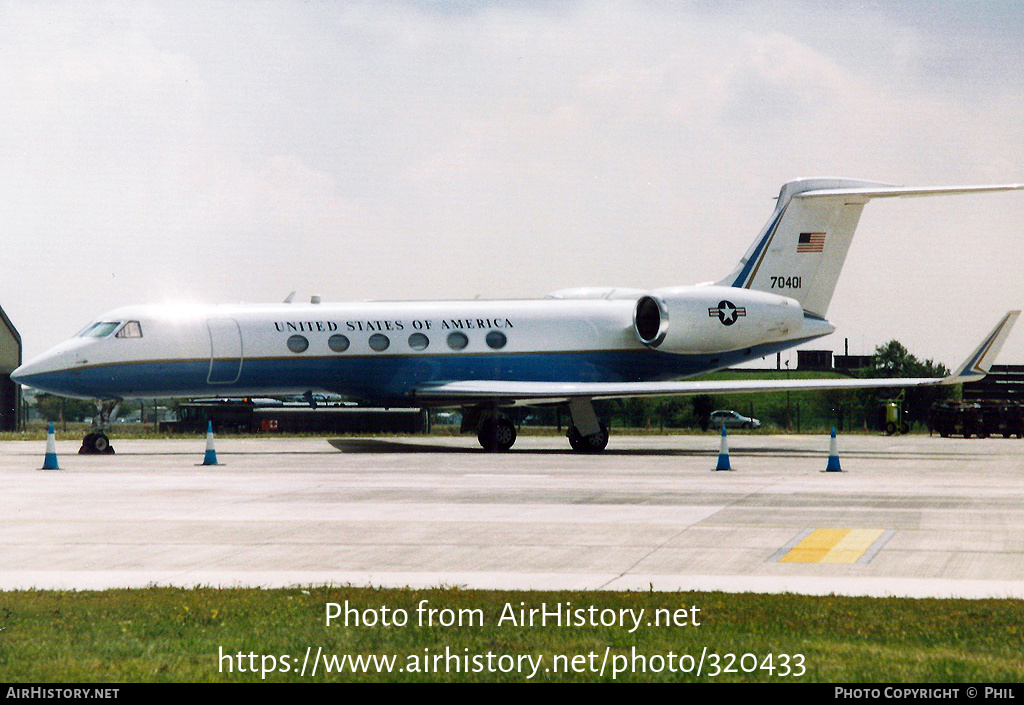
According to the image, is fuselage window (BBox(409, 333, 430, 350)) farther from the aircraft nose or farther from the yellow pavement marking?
the yellow pavement marking

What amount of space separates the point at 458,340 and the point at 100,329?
809cm

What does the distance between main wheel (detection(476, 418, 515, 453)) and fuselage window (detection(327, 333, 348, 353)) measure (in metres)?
3.71

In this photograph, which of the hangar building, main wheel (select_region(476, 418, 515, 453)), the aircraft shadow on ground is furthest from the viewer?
the hangar building

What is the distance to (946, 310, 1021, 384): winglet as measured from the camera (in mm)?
27594

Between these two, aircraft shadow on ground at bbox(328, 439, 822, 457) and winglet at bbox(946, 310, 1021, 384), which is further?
aircraft shadow on ground at bbox(328, 439, 822, 457)

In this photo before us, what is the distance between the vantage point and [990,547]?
1230 centimetres

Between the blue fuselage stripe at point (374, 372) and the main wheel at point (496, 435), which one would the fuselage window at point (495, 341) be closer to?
the blue fuselage stripe at point (374, 372)

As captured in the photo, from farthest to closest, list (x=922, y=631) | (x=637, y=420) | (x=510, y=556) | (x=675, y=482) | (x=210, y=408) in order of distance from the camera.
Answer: (x=637, y=420) → (x=210, y=408) → (x=675, y=482) → (x=510, y=556) → (x=922, y=631)

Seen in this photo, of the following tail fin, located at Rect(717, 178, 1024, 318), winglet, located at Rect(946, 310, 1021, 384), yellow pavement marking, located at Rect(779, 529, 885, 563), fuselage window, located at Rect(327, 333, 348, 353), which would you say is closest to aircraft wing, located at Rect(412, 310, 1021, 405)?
winglet, located at Rect(946, 310, 1021, 384)

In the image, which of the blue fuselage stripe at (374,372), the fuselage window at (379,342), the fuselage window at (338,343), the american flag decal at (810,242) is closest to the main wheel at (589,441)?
the blue fuselage stripe at (374,372)

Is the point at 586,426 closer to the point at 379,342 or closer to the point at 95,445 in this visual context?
the point at 379,342
